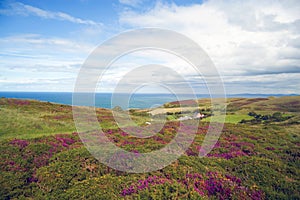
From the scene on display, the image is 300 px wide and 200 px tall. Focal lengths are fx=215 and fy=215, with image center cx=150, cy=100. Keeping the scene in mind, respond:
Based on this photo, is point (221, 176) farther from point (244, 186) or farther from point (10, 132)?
point (10, 132)

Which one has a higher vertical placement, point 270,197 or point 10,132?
point 10,132

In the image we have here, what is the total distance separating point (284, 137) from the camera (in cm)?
2548

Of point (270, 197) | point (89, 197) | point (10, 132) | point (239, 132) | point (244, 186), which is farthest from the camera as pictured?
point (239, 132)

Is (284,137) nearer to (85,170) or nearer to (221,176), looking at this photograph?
(221,176)

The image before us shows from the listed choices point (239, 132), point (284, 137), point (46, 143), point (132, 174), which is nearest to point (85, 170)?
point (132, 174)

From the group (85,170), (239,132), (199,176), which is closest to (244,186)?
(199,176)

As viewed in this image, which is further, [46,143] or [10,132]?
[10,132]

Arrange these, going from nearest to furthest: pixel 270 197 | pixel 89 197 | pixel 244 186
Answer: pixel 89 197, pixel 270 197, pixel 244 186

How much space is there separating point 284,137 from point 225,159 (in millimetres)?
Result: 13762

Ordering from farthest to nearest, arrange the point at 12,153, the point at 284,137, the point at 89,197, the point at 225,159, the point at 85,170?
1. the point at 284,137
2. the point at 225,159
3. the point at 12,153
4. the point at 85,170
5. the point at 89,197

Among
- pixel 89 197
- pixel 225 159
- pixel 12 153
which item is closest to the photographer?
pixel 89 197

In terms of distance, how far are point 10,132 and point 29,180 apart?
12.9m

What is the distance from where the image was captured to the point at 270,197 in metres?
11.1

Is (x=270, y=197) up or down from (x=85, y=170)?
down
